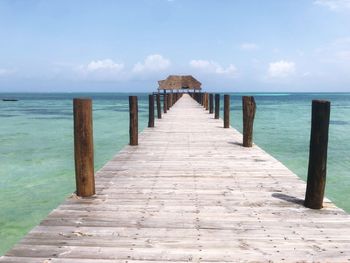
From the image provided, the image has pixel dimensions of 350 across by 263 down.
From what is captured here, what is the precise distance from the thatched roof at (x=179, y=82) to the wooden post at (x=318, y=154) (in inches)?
2044

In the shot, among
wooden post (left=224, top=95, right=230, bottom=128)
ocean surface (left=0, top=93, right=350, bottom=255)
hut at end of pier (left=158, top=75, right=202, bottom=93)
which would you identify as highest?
hut at end of pier (left=158, top=75, right=202, bottom=93)

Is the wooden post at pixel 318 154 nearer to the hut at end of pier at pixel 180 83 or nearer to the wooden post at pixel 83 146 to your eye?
the wooden post at pixel 83 146

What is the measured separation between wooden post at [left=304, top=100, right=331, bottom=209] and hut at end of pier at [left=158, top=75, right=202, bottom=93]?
170ft

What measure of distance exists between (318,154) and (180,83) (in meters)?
54.8

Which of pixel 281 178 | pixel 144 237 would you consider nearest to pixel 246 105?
pixel 281 178

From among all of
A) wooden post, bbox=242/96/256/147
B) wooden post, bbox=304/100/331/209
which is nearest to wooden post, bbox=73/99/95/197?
wooden post, bbox=304/100/331/209

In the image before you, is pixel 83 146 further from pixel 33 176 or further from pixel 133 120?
pixel 33 176

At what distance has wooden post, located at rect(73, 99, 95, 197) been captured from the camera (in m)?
4.28

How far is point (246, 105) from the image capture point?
8.55 metres

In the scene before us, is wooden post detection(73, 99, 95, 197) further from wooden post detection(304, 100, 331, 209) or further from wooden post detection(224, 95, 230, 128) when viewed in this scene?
wooden post detection(224, 95, 230, 128)

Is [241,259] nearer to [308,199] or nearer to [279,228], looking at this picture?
[279,228]

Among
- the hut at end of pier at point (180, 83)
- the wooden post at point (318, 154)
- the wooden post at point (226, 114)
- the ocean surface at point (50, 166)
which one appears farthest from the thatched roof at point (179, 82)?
the wooden post at point (318, 154)

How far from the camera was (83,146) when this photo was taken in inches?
171

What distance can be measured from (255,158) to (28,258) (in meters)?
5.05
